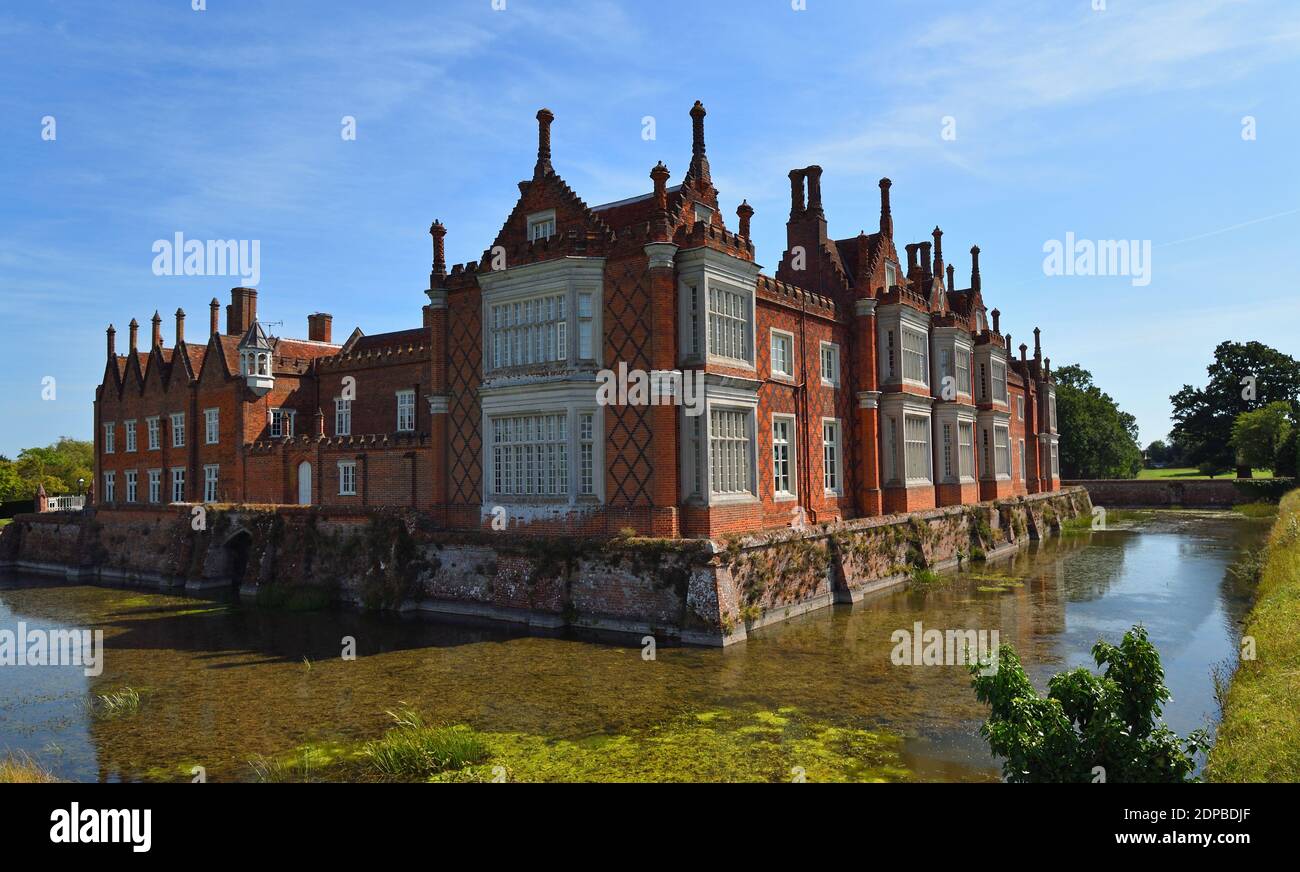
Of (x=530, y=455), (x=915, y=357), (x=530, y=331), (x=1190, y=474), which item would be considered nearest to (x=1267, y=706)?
(x=530, y=455)

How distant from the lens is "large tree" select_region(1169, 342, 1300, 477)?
72750 millimetres

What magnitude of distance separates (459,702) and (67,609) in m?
20.5

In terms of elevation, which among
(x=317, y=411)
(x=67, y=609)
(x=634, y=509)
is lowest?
(x=67, y=609)

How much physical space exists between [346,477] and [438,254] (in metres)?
10.9

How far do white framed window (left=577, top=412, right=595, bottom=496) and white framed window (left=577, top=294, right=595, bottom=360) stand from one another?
1.76 metres

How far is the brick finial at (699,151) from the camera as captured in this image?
2264 cm

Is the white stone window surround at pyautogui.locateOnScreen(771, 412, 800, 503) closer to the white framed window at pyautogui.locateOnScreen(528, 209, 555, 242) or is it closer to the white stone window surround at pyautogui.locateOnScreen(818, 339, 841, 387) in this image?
the white stone window surround at pyautogui.locateOnScreen(818, 339, 841, 387)

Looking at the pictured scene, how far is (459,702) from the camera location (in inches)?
553

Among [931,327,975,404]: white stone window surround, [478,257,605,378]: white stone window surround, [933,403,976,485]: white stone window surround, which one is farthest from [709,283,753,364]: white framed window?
[933,403,976,485]: white stone window surround

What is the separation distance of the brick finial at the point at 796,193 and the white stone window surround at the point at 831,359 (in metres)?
6.32
